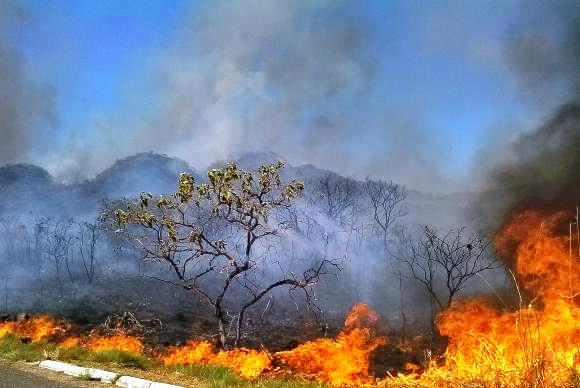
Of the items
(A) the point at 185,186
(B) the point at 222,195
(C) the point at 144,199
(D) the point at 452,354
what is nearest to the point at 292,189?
(B) the point at 222,195

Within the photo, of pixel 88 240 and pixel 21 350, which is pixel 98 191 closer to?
pixel 88 240

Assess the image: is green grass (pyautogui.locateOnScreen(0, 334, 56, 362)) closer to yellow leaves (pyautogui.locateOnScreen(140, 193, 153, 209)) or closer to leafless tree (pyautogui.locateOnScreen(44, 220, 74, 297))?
yellow leaves (pyautogui.locateOnScreen(140, 193, 153, 209))

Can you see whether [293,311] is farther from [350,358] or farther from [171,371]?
[171,371]

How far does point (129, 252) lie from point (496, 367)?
5238cm

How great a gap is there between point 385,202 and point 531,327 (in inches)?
1410

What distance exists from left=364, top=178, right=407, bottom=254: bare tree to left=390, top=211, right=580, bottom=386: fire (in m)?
20.9

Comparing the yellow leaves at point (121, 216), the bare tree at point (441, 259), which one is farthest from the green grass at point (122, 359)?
the bare tree at point (441, 259)

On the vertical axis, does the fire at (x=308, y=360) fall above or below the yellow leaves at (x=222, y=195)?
below

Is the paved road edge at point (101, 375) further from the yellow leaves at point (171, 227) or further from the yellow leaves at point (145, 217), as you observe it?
the yellow leaves at point (145, 217)

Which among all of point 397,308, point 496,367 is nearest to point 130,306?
point 397,308

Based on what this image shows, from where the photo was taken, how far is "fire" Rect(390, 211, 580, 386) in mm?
5820

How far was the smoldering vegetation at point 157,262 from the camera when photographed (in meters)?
34.5

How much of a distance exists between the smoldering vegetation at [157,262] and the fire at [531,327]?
11.5m

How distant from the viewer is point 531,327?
38.5 ft
